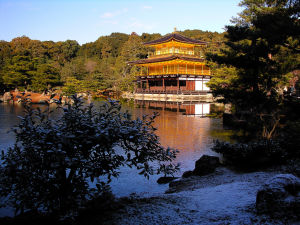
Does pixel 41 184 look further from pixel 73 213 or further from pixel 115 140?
pixel 115 140

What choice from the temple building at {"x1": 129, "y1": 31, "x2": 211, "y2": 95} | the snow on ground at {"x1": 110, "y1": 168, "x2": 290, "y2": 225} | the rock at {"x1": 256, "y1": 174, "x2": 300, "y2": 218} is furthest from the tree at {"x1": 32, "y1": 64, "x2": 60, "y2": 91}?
the rock at {"x1": 256, "y1": 174, "x2": 300, "y2": 218}

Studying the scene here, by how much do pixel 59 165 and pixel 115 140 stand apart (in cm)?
77

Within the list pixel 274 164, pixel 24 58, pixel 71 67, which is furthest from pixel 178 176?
pixel 71 67

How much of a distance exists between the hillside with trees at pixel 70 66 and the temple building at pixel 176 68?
3.66 m

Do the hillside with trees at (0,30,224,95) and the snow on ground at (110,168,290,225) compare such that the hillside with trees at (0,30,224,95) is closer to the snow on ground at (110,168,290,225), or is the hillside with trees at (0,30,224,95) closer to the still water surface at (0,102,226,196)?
the still water surface at (0,102,226,196)

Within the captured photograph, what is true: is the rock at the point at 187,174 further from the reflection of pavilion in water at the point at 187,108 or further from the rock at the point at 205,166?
the reflection of pavilion in water at the point at 187,108

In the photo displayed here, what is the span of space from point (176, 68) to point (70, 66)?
20.3 m

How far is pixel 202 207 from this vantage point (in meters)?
4.07

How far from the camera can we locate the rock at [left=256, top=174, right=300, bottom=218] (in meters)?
3.30

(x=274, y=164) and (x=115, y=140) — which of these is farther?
(x=274, y=164)

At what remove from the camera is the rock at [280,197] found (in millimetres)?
3302

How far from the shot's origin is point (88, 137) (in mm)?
3137

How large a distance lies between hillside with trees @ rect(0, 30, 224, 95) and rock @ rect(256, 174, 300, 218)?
28394mm

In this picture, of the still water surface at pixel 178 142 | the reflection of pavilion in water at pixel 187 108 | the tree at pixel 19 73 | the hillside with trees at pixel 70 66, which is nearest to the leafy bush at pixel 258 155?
the still water surface at pixel 178 142
